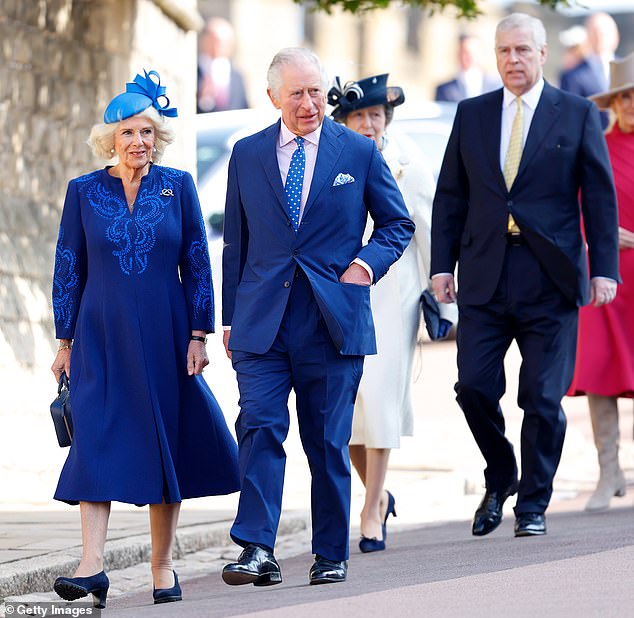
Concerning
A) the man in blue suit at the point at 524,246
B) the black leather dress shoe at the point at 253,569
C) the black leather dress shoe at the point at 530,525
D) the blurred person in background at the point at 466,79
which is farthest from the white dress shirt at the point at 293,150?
the blurred person in background at the point at 466,79

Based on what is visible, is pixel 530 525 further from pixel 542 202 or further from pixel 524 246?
pixel 542 202

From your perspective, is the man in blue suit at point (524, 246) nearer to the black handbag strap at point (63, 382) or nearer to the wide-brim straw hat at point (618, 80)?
the wide-brim straw hat at point (618, 80)

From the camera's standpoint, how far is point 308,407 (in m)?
6.88

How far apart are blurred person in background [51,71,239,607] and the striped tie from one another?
1.56 m

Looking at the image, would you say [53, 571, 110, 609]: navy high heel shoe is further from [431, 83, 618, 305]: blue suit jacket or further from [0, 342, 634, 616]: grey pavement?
[431, 83, 618, 305]: blue suit jacket

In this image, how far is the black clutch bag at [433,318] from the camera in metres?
8.52

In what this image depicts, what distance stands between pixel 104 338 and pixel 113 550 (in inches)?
50.6

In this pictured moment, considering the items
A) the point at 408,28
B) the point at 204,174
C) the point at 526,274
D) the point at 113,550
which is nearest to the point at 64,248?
the point at 113,550

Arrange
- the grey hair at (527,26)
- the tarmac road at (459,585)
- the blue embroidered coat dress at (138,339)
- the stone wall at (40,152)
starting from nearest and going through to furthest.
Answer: the tarmac road at (459,585) < the blue embroidered coat dress at (138,339) < the grey hair at (527,26) < the stone wall at (40,152)

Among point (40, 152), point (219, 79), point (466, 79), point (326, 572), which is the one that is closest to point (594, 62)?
point (466, 79)

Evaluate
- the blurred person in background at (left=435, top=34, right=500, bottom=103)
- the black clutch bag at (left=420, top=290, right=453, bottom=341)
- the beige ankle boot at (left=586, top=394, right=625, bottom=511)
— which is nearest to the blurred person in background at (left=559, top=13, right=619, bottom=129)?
the blurred person in background at (left=435, top=34, right=500, bottom=103)

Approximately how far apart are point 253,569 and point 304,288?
3.24 ft

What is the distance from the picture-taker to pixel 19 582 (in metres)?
7.14

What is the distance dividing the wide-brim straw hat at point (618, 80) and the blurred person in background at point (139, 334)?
3244 millimetres
